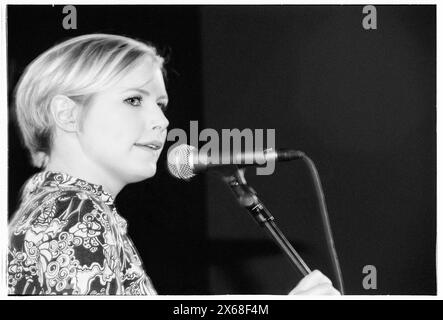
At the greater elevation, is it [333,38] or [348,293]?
[333,38]

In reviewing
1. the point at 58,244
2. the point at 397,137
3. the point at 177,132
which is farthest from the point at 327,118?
the point at 58,244

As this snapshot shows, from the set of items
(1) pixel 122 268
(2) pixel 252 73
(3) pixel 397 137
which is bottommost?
(1) pixel 122 268

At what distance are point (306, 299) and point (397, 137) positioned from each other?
65 centimetres

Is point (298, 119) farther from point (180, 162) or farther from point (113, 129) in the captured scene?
point (113, 129)

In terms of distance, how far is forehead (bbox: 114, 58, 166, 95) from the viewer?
6.64ft

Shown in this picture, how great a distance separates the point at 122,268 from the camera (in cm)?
192

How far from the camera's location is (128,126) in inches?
79.6

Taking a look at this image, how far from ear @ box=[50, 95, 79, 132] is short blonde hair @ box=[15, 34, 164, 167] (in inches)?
0.6

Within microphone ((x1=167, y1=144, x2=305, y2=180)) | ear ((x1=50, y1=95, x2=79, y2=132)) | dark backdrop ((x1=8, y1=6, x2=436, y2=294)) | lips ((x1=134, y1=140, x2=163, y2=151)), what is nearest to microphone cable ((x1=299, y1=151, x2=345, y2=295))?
dark backdrop ((x1=8, y1=6, x2=436, y2=294))

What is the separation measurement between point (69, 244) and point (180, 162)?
459 millimetres

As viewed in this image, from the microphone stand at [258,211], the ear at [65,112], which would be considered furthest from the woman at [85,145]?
the microphone stand at [258,211]

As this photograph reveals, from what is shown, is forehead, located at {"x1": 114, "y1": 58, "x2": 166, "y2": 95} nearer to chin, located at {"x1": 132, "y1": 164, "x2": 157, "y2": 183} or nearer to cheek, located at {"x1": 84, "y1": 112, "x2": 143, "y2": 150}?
cheek, located at {"x1": 84, "y1": 112, "x2": 143, "y2": 150}

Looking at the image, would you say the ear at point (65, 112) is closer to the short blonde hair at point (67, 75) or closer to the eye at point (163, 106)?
the short blonde hair at point (67, 75)
